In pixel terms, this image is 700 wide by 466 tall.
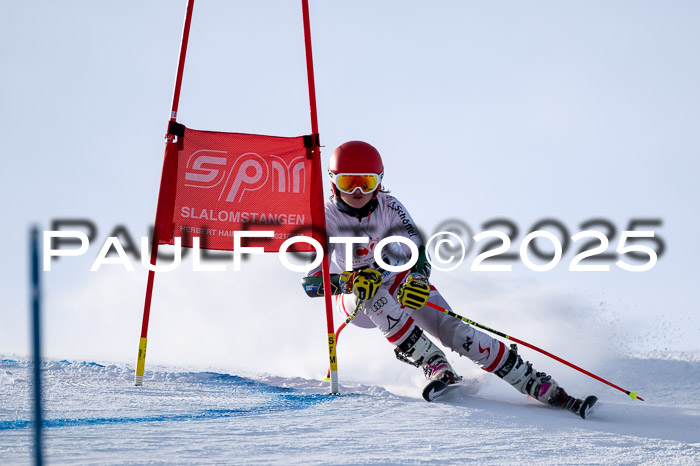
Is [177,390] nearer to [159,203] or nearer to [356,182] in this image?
[159,203]

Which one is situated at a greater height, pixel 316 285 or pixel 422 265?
pixel 422 265

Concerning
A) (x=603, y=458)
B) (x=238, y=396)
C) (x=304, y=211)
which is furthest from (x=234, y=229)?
(x=603, y=458)

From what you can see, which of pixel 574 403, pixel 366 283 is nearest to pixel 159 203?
pixel 366 283

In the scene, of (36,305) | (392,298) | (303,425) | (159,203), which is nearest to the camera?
(36,305)

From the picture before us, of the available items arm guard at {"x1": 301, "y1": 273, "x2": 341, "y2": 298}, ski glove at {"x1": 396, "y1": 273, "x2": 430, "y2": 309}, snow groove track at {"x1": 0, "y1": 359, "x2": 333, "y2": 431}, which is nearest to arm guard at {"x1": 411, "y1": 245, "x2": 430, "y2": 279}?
ski glove at {"x1": 396, "y1": 273, "x2": 430, "y2": 309}

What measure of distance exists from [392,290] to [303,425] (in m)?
1.69

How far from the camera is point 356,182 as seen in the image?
499cm

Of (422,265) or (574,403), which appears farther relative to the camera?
(422,265)

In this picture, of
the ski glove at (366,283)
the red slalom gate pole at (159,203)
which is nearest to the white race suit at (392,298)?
the ski glove at (366,283)

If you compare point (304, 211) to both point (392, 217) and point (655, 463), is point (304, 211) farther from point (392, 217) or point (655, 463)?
point (655, 463)

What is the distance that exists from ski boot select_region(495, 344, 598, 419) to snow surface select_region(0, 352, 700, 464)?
7 cm

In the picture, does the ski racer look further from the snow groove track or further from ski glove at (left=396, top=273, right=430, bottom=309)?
the snow groove track

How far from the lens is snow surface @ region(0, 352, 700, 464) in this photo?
3.02 metres

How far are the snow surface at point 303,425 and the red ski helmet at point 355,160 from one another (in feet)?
4.45
